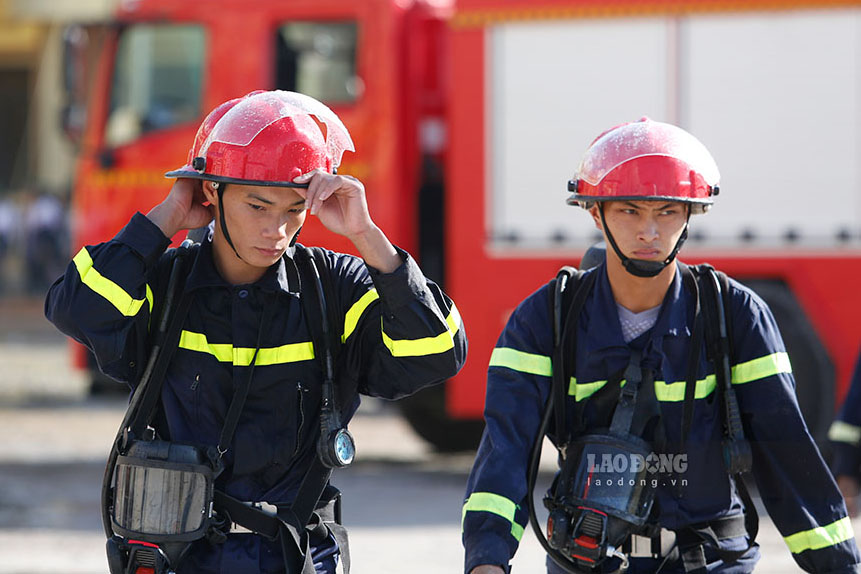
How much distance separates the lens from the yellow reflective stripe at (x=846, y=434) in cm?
395

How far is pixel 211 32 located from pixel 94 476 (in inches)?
124

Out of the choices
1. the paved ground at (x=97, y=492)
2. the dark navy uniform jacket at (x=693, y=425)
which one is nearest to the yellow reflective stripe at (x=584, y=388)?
the dark navy uniform jacket at (x=693, y=425)

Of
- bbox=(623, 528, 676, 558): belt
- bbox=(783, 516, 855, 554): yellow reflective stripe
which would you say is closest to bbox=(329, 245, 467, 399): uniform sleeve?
bbox=(623, 528, 676, 558): belt

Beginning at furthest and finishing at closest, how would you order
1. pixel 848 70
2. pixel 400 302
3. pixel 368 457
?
pixel 368 457, pixel 848 70, pixel 400 302

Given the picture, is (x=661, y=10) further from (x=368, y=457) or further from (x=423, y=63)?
(x=368, y=457)

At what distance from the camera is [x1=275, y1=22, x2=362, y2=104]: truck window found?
845cm

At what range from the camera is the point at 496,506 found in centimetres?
288

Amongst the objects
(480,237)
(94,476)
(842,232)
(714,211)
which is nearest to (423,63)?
(480,237)

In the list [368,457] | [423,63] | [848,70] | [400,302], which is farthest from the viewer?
[368,457]

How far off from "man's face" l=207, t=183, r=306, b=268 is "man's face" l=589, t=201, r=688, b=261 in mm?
762

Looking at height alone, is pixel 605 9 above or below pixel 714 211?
above

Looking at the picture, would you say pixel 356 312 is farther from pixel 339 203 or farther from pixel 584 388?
pixel 584 388

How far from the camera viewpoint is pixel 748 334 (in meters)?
3.01

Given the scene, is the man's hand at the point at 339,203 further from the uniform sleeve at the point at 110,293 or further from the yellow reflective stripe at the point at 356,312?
the uniform sleeve at the point at 110,293
